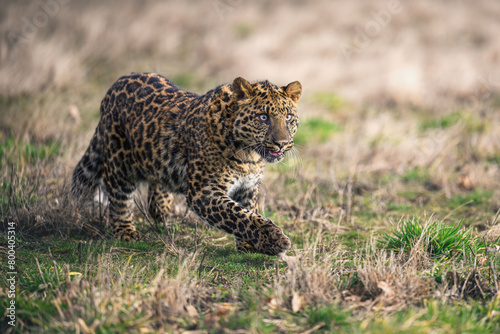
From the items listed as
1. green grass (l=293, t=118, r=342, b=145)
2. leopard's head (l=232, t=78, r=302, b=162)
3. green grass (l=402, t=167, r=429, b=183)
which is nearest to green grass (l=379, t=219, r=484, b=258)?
leopard's head (l=232, t=78, r=302, b=162)

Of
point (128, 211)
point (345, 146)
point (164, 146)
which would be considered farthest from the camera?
point (345, 146)

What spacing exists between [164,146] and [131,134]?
450mm

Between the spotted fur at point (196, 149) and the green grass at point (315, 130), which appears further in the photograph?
the green grass at point (315, 130)

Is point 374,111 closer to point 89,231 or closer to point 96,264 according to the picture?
point 89,231

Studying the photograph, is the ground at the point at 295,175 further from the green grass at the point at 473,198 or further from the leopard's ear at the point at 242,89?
the leopard's ear at the point at 242,89

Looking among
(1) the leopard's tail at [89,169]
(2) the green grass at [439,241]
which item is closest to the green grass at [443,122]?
(2) the green grass at [439,241]

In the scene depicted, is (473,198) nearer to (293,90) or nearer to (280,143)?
(293,90)

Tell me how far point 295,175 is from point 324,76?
669 centimetres

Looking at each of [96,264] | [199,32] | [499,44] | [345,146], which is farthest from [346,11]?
[96,264]

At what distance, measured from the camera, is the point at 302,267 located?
4.08m

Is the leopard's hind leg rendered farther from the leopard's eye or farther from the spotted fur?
the leopard's eye

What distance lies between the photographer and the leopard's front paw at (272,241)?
4.54 metres

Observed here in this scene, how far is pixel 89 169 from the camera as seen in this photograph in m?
6.21

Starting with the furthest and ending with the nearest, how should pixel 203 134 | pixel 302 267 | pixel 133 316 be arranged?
1. pixel 203 134
2. pixel 302 267
3. pixel 133 316
